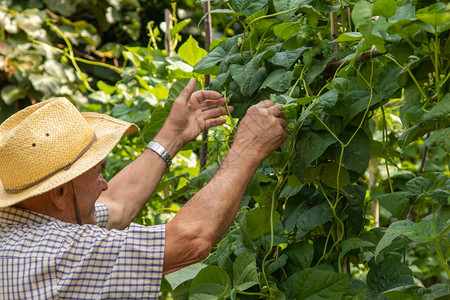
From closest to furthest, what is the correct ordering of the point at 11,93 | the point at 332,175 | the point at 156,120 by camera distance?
the point at 332,175 → the point at 156,120 → the point at 11,93

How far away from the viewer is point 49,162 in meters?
1.42

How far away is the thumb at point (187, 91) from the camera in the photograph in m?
1.66

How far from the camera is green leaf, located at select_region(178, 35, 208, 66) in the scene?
7.01ft

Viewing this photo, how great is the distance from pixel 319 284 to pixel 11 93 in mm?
2941

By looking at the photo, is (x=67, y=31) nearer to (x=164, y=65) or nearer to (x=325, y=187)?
(x=164, y=65)

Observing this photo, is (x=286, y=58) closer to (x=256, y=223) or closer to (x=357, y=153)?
(x=357, y=153)

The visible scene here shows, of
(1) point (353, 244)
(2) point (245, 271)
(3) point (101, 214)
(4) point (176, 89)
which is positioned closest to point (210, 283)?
(2) point (245, 271)

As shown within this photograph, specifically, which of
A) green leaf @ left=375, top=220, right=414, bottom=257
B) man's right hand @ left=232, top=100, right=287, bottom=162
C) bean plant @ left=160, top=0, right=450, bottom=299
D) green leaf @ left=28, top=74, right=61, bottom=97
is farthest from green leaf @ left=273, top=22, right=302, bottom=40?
green leaf @ left=28, top=74, right=61, bottom=97

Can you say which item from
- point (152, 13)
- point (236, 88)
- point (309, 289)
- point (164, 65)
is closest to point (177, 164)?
point (164, 65)

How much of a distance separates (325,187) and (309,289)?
0.25m

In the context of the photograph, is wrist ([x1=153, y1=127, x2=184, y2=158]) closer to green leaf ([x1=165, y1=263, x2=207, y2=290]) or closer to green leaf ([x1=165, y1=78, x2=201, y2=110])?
green leaf ([x1=165, y1=78, x2=201, y2=110])

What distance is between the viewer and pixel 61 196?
4.79 ft

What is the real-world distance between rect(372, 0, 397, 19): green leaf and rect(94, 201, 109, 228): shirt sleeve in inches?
35.2

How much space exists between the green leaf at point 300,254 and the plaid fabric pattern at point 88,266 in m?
0.34
